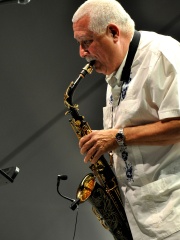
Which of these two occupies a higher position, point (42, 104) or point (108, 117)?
point (108, 117)

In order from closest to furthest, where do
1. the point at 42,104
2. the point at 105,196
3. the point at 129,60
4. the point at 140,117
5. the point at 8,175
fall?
1. the point at 8,175
2. the point at 140,117
3. the point at 129,60
4. the point at 105,196
5. the point at 42,104

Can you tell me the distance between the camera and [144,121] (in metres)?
1.95

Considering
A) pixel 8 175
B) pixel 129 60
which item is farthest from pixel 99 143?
pixel 8 175

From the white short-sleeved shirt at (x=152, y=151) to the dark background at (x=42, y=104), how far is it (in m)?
1.08

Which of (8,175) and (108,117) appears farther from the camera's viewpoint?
(108,117)

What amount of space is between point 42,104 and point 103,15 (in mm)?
1135

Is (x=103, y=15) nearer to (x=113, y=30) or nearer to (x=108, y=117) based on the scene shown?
(x=113, y=30)

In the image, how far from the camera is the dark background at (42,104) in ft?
9.57

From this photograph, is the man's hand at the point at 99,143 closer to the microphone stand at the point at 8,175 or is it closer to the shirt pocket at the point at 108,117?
the shirt pocket at the point at 108,117

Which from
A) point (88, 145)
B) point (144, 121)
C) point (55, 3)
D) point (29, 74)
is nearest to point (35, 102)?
point (29, 74)

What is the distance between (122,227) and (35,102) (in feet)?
3.71

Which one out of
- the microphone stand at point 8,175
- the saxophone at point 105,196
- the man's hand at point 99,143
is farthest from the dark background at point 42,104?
the microphone stand at point 8,175

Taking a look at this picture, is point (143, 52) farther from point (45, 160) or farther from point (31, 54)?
point (45, 160)

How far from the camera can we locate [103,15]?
6.71ft
